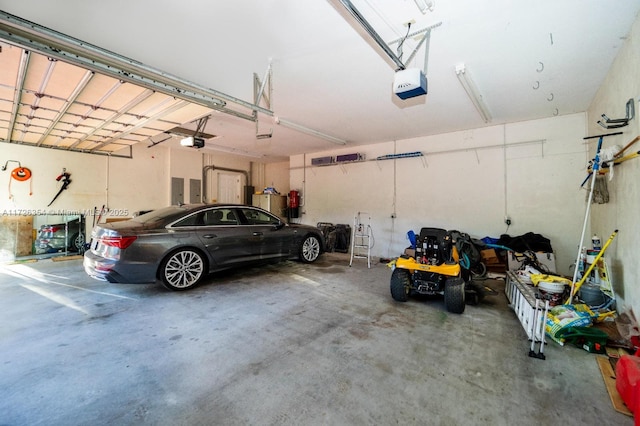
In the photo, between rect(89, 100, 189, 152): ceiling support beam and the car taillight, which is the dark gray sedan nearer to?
the car taillight

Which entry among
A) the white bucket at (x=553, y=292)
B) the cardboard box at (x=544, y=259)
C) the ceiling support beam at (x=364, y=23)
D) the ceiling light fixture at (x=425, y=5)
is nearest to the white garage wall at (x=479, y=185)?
the cardboard box at (x=544, y=259)

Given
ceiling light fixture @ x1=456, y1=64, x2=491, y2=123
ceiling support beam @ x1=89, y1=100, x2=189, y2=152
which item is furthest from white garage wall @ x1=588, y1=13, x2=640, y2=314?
ceiling support beam @ x1=89, y1=100, x2=189, y2=152

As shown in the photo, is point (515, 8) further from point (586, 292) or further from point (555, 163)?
point (555, 163)

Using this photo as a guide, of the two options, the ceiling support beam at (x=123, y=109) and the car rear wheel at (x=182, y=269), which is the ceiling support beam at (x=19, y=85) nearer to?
the ceiling support beam at (x=123, y=109)

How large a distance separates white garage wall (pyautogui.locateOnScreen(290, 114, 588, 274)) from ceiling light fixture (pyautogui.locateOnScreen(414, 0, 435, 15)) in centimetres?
414

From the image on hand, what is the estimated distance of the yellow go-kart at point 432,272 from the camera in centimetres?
318

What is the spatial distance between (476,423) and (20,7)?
4.49m

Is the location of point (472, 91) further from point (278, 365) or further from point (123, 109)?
point (123, 109)

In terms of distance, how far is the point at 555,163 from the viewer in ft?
15.9

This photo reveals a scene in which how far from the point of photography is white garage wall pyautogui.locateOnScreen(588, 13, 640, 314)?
246cm

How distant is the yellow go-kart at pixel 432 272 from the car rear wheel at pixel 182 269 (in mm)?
2844

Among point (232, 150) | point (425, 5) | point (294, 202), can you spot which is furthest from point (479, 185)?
point (232, 150)

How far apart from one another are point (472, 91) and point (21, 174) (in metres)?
9.06

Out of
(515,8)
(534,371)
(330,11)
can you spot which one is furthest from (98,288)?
(515,8)
